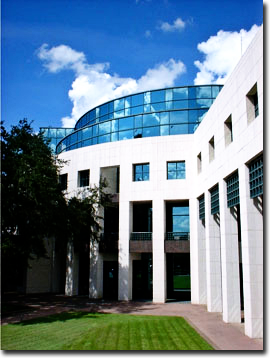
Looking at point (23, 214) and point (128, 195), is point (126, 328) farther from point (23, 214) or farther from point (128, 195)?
point (128, 195)

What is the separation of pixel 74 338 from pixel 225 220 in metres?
8.82

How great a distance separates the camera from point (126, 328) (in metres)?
15.5

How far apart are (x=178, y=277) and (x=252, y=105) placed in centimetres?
1708

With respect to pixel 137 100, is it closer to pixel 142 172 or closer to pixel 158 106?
pixel 158 106

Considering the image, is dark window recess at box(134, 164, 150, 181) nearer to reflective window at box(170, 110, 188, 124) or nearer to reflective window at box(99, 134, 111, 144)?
reflective window at box(170, 110, 188, 124)

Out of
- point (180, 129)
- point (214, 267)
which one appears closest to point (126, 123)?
point (180, 129)

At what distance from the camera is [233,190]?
16.7 metres

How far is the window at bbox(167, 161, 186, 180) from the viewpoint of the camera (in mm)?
26531

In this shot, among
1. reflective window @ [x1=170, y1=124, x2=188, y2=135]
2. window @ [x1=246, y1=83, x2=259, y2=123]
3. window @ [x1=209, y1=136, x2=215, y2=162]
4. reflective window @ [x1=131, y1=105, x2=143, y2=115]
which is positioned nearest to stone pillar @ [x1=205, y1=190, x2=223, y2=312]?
window @ [x1=209, y1=136, x2=215, y2=162]

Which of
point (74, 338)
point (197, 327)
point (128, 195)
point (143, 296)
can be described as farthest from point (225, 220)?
point (143, 296)

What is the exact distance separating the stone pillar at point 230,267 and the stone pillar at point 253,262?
3142 mm

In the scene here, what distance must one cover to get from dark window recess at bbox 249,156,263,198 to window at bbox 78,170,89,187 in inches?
713

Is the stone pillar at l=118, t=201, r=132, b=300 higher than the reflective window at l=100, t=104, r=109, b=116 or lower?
lower

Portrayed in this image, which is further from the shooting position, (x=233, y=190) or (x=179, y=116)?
(x=179, y=116)
